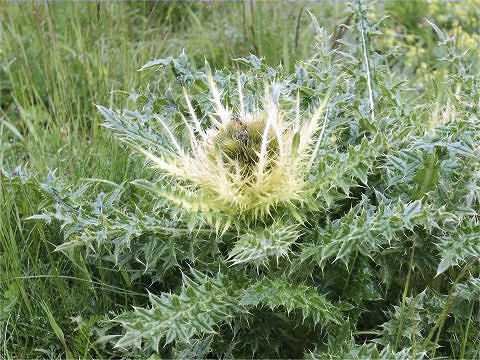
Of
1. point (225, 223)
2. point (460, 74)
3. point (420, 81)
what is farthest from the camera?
point (420, 81)

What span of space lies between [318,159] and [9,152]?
64.9 inches

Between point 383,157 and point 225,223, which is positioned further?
point 383,157

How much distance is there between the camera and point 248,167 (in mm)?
1882

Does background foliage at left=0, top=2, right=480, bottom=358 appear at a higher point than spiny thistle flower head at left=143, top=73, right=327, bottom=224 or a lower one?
lower

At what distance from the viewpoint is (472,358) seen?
6.33 feet

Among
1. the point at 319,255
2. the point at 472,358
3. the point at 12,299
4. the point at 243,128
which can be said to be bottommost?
the point at 472,358

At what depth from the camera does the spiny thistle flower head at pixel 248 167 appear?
1.83 meters

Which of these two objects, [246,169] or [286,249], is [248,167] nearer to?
[246,169]

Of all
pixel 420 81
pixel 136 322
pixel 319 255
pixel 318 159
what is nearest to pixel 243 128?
pixel 318 159

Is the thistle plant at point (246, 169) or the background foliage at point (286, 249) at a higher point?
the thistle plant at point (246, 169)

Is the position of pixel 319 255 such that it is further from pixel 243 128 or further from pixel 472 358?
pixel 472 358

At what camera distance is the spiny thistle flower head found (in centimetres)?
183

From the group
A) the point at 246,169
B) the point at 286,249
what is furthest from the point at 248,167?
the point at 286,249

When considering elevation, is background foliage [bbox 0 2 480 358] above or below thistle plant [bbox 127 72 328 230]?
below
